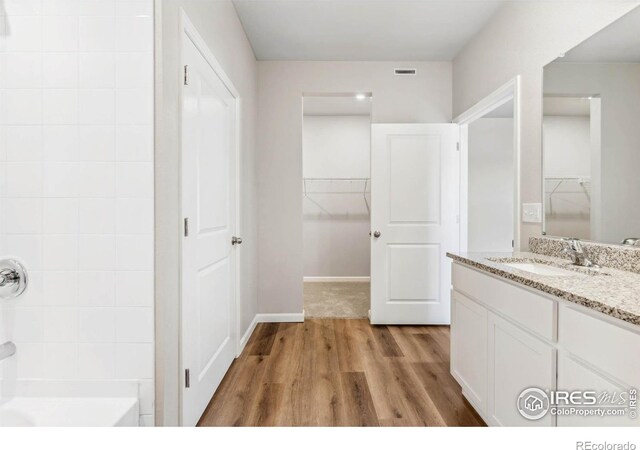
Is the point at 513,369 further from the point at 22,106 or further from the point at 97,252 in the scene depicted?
the point at 22,106

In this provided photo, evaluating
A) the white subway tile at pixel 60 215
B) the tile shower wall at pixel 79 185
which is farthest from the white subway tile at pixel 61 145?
the white subway tile at pixel 60 215

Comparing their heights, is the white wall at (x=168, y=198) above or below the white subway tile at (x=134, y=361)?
above

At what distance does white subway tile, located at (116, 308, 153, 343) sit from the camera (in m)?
1.35

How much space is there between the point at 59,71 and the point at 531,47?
2.63 meters

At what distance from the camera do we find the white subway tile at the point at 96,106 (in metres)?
1.33

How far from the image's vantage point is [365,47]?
3.19 meters

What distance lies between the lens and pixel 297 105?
350 cm

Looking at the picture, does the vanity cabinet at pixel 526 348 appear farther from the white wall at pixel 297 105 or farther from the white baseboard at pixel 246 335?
the white wall at pixel 297 105

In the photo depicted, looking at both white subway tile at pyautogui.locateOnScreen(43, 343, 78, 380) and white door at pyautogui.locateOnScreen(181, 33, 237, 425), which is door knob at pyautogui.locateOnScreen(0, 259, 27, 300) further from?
white door at pyautogui.locateOnScreen(181, 33, 237, 425)

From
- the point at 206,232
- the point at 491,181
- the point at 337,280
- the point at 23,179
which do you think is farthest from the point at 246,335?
the point at 491,181

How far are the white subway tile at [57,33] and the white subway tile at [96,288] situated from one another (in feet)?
2.92

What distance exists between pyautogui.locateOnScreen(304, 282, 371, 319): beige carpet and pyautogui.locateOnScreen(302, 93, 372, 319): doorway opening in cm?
32

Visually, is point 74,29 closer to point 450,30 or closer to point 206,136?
point 206,136

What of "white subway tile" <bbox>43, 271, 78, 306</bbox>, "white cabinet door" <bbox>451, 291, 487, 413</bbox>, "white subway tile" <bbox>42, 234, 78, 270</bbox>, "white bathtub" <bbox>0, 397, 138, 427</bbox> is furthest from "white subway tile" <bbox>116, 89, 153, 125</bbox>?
"white cabinet door" <bbox>451, 291, 487, 413</bbox>
